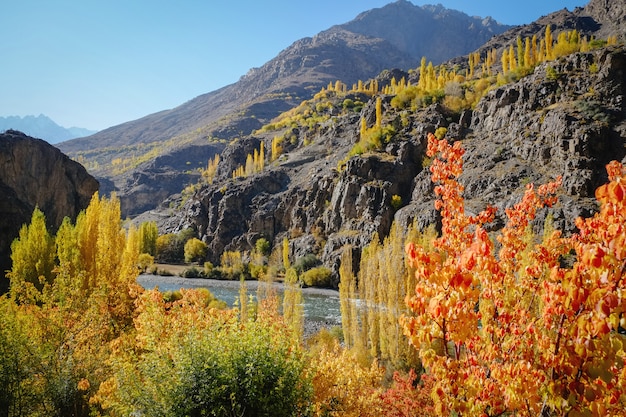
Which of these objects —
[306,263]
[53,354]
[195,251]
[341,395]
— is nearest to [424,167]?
[306,263]

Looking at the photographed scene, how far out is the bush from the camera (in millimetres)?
68500

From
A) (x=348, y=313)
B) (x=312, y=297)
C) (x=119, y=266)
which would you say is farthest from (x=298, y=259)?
(x=119, y=266)

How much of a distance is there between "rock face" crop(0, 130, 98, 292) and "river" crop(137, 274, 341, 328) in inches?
746

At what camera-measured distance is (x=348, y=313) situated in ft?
104

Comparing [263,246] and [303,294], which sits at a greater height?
[263,246]

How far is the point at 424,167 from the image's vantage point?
7744 cm

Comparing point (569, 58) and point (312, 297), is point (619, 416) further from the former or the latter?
point (569, 58)

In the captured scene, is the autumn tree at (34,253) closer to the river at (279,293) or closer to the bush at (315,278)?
the river at (279,293)

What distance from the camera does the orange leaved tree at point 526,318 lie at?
10.7 ft

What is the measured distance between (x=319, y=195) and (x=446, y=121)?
3368 centimetres

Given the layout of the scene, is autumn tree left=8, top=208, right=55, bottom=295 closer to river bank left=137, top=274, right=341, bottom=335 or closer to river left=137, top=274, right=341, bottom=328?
river left=137, top=274, right=341, bottom=328

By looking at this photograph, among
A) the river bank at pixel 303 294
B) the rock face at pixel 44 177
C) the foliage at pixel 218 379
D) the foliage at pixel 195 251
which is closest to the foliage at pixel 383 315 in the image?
the river bank at pixel 303 294

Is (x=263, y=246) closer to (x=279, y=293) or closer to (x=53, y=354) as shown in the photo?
(x=279, y=293)

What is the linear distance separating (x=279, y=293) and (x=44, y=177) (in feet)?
126
